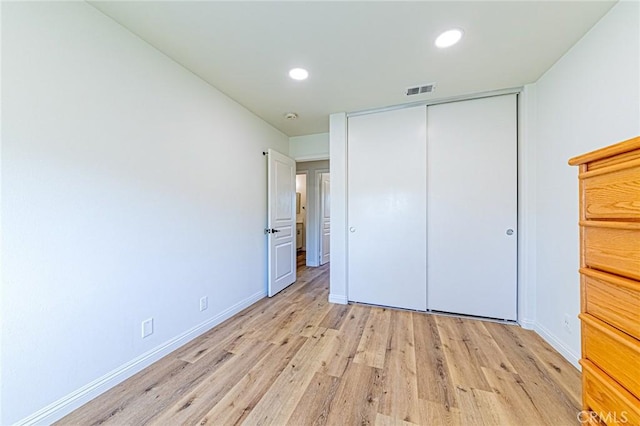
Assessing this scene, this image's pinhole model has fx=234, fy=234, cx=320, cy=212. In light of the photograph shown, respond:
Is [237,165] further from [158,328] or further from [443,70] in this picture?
[443,70]

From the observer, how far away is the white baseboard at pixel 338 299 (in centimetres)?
296

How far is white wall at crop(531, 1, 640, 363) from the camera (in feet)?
4.50

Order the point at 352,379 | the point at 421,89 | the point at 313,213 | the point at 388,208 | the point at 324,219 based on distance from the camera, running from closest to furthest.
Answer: the point at 352,379
the point at 421,89
the point at 388,208
the point at 313,213
the point at 324,219

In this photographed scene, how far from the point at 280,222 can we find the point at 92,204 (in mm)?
Answer: 2188

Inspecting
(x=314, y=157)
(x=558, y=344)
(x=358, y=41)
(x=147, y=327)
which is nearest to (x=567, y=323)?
(x=558, y=344)

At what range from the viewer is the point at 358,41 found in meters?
1.71

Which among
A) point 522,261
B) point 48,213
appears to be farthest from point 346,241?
point 48,213

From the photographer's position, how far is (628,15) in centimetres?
134

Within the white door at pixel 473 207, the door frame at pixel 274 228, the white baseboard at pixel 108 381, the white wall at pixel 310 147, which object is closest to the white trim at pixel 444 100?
the white door at pixel 473 207

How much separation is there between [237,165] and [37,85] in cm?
158

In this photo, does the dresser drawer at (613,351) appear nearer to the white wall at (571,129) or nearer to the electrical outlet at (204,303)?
the white wall at (571,129)

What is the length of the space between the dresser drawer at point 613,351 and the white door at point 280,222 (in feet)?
9.29

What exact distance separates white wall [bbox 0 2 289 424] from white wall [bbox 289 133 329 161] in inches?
67.1

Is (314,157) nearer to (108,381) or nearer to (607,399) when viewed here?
(108,381)
